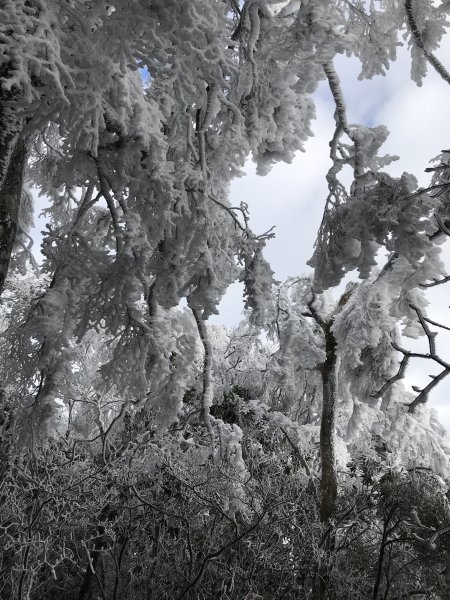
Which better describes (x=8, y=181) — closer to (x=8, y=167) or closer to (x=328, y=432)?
(x=8, y=167)

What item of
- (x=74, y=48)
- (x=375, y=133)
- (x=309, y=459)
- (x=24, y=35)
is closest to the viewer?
(x=24, y=35)

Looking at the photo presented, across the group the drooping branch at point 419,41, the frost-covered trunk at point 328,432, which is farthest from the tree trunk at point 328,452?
the drooping branch at point 419,41

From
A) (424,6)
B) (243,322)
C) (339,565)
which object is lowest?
(339,565)

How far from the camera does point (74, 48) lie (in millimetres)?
2412

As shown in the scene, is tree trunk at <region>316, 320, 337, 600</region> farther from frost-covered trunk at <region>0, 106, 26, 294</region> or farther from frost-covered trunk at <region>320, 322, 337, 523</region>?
frost-covered trunk at <region>0, 106, 26, 294</region>

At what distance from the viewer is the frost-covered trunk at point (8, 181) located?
234 cm

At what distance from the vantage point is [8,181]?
279 centimetres

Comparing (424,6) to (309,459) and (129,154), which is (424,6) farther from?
(309,459)

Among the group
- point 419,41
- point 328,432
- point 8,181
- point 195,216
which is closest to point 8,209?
point 8,181

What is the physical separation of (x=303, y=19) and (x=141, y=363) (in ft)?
8.75

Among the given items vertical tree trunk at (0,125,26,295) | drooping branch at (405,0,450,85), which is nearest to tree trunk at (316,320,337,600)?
drooping branch at (405,0,450,85)

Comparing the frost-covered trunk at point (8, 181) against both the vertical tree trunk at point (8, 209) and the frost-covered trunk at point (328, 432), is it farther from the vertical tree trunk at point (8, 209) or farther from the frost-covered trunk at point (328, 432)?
the frost-covered trunk at point (328, 432)

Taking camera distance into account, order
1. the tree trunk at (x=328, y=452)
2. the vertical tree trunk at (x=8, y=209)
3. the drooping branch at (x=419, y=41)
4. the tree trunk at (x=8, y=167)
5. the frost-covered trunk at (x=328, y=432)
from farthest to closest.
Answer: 1. the frost-covered trunk at (x=328, y=432)
2. the tree trunk at (x=328, y=452)
3. the drooping branch at (x=419, y=41)
4. the vertical tree trunk at (x=8, y=209)
5. the tree trunk at (x=8, y=167)

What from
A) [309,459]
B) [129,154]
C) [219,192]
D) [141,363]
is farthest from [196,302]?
[309,459]
